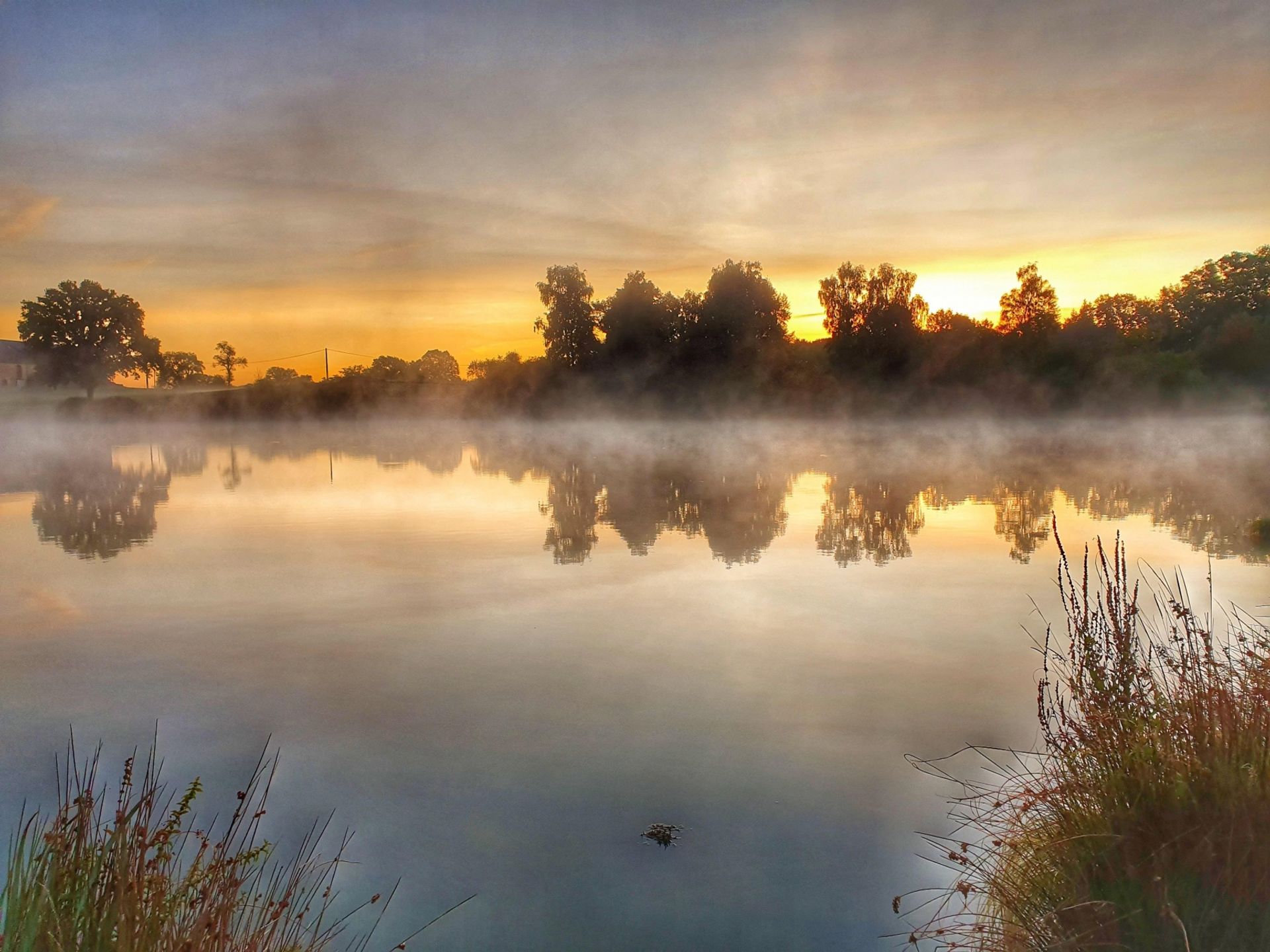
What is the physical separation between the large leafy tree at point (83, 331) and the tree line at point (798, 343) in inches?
4.6

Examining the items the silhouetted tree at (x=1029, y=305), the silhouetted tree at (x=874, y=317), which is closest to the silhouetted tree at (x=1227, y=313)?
the silhouetted tree at (x=1029, y=305)

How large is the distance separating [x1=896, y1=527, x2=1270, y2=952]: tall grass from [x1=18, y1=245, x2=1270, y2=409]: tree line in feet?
184

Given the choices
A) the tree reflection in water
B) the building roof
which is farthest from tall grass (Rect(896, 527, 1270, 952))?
the building roof

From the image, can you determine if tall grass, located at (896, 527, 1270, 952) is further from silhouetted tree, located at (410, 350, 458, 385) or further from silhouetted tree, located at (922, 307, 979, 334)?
silhouetted tree, located at (410, 350, 458, 385)

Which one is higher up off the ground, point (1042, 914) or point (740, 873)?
point (1042, 914)

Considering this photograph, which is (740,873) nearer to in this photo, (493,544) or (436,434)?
(493,544)

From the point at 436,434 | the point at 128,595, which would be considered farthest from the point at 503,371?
the point at 128,595

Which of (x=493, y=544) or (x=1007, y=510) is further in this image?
(x=1007, y=510)

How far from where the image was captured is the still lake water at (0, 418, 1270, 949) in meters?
4.19

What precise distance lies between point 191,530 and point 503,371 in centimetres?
5849

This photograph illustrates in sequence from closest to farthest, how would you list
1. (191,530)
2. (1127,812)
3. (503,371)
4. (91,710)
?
(1127,812) → (91,710) → (191,530) → (503,371)

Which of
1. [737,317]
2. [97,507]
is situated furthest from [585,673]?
[737,317]

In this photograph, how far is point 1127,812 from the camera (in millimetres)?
3055

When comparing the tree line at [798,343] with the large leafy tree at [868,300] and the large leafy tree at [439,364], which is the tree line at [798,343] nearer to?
the large leafy tree at [868,300]
